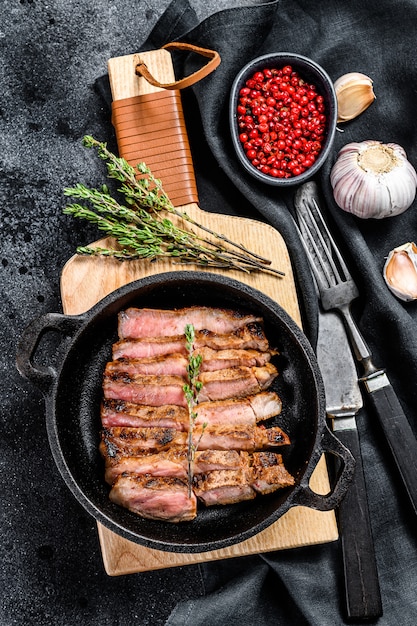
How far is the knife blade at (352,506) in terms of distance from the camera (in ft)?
11.0

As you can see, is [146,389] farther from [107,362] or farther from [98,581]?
[98,581]

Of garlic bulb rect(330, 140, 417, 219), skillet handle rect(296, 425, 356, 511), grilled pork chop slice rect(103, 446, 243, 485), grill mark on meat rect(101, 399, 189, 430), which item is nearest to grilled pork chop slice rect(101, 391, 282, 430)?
grill mark on meat rect(101, 399, 189, 430)

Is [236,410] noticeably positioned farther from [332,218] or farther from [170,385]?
[332,218]

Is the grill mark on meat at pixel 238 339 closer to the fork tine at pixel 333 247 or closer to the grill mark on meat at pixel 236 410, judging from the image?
the grill mark on meat at pixel 236 410

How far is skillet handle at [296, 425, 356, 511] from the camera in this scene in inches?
113

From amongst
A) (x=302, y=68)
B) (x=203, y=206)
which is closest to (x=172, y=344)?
(x=203, y=206)

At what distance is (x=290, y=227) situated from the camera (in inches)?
137

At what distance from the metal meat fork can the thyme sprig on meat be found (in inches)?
10.2

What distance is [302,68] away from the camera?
350 centimetres

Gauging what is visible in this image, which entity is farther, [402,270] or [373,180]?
[402,270]

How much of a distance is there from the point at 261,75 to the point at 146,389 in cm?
158

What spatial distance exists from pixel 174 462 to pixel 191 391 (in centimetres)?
30

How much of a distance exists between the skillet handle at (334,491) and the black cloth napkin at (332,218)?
603 mm

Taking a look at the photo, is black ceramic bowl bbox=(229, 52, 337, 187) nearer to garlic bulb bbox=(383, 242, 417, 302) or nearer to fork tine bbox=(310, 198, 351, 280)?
fork tine bbox=(310, 198, 351, 280)
